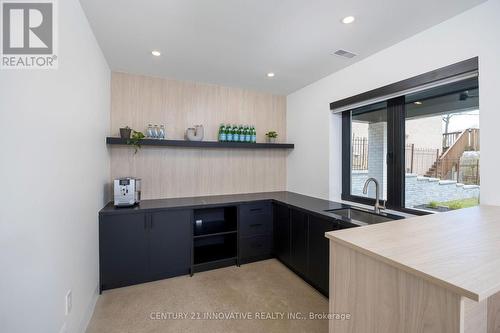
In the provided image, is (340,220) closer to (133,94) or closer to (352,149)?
(352,149)

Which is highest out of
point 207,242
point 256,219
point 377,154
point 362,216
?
point 377,154

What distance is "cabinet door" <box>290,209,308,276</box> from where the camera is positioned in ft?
8.38

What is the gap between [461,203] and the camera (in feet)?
6.47

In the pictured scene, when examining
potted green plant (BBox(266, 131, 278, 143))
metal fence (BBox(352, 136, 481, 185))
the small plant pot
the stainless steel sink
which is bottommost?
the stainless steel sink

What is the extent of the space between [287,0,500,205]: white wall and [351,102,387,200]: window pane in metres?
0.20

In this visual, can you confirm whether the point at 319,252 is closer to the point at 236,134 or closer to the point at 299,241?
the point at 299,241

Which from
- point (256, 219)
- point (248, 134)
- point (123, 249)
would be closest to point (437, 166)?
point (256, 219)

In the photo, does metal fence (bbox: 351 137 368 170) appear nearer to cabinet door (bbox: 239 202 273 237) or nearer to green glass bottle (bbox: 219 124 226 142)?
cabinet door (bbox: 239 202 273 237)

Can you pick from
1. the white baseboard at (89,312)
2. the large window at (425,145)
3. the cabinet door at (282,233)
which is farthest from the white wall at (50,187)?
the large window at (425,145)

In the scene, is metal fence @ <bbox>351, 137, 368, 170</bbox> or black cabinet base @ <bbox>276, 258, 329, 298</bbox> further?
metal fence @ <bbox>351, 137, 368, 170</bbox>

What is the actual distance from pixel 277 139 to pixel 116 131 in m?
2.47

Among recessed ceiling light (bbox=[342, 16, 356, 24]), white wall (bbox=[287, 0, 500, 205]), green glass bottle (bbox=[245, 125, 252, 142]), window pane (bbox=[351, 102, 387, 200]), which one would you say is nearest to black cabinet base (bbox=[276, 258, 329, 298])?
white wall (bbox=[287, 0, 500, 205])

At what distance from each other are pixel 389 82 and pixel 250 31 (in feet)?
4.84

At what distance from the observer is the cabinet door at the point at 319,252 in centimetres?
221
